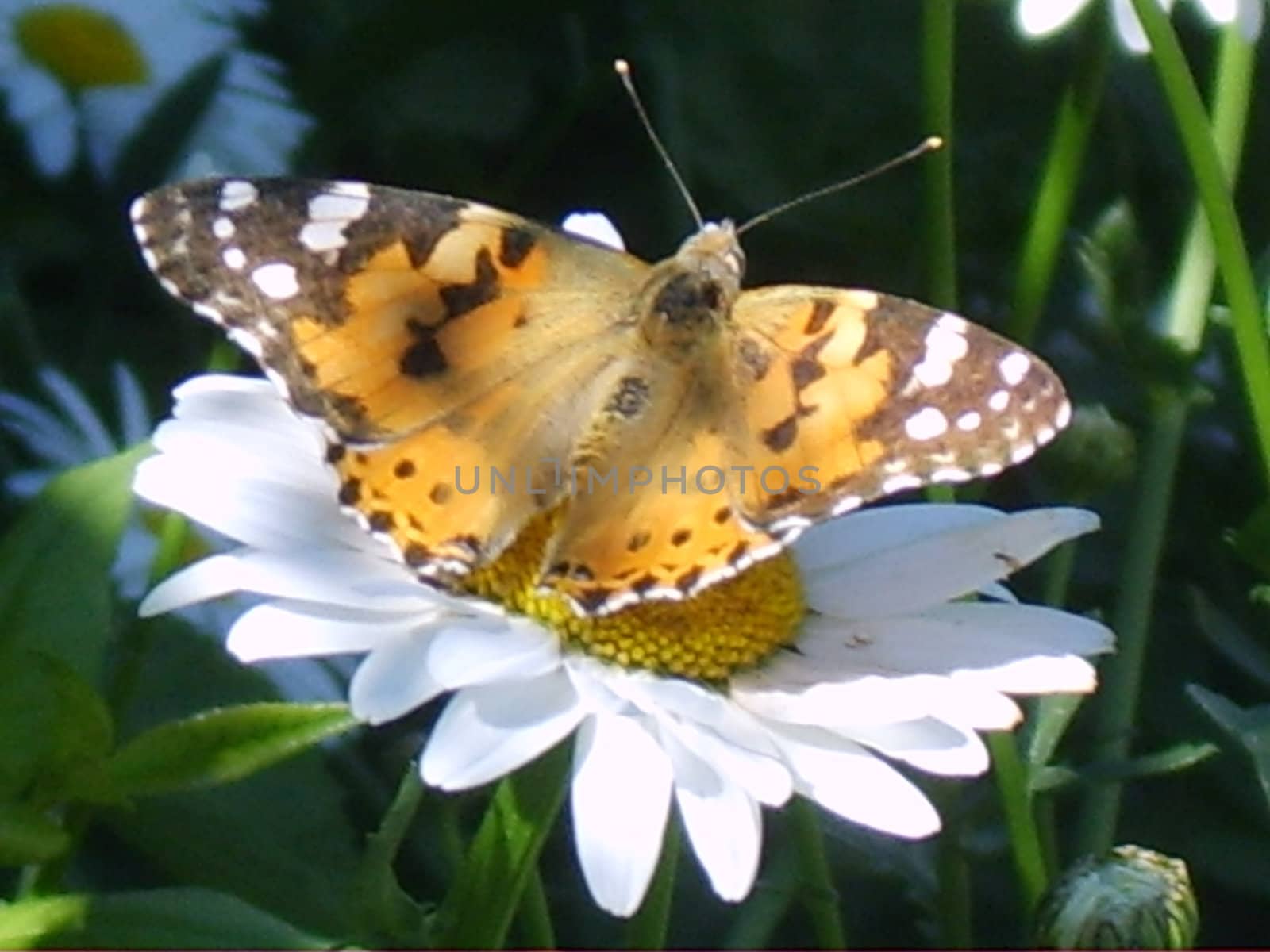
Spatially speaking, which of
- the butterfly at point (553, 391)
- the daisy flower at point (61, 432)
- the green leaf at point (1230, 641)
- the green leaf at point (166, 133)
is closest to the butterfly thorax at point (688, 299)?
the butterfly at point (553, 391)

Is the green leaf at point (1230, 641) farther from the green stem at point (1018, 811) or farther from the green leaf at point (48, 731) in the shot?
the green leaf at point (48, 731)

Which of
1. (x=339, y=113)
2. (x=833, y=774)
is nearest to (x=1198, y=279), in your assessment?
(x=833, y=774)

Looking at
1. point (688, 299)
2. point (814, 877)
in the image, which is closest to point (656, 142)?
point (688, 299)

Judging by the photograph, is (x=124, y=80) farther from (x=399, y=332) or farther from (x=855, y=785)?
(x=855, y=785)

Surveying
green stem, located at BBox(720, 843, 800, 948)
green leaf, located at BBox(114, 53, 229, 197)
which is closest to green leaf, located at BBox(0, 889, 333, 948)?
green stem, located at BBox(720, 843, 800, 948)

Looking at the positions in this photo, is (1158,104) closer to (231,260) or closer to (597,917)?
(597,917)

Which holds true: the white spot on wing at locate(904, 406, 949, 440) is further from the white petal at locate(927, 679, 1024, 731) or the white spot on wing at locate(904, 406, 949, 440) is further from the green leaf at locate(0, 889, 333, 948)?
the green leaf at locate(0, 889, 333, 948)
